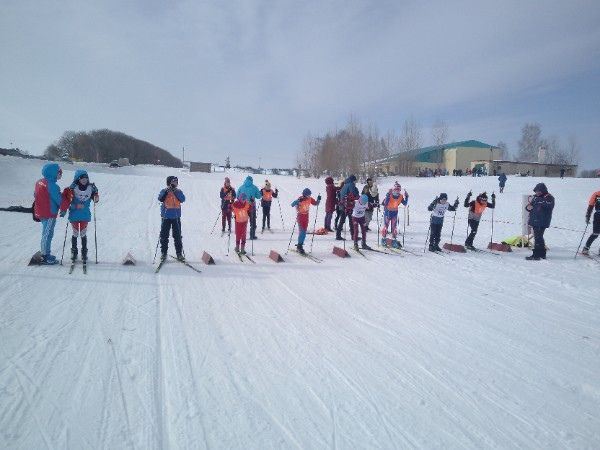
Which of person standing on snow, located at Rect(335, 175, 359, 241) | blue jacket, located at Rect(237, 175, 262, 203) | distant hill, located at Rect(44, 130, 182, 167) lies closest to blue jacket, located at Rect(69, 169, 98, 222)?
blue jacket, located at Rect(237, 175, 262, 203)

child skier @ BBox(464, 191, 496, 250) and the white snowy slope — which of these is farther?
child skier @ BBox(464, 191, 496, 250)

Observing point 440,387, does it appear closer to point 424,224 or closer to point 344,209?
point 344,209

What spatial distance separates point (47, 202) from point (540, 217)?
1215cm

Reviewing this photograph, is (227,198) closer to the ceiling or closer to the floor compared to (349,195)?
closer to the floor

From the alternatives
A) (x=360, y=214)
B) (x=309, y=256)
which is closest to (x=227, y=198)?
(x=309, y=256)

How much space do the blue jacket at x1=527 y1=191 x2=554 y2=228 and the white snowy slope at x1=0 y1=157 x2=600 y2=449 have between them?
197 cm

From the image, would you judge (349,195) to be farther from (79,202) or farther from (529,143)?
(529,143)

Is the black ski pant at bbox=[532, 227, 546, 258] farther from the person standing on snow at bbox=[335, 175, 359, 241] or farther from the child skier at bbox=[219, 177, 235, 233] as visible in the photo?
the child skier at bbox=[219, 177, 235, 233]

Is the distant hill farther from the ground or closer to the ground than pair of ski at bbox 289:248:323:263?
farther from the ground

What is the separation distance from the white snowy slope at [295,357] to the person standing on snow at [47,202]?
58 cm

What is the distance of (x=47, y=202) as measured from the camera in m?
6.77

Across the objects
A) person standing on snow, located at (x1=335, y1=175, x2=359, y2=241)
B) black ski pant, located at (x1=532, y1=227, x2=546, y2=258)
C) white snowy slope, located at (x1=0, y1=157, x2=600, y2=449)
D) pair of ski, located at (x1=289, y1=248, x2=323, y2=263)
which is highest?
person standing on snow, located at (x1=335, y1=175, x2=359, y2=241)

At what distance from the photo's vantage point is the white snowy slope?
2662 mm

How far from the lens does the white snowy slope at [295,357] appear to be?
2662 millimetres
